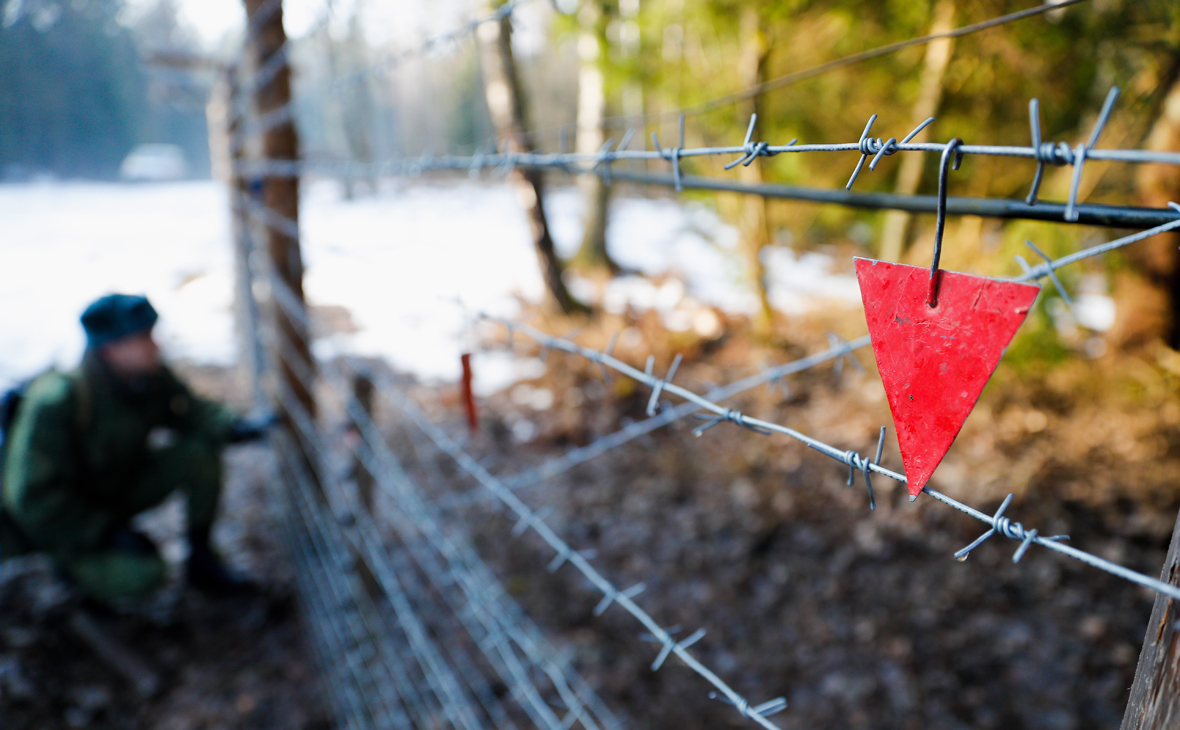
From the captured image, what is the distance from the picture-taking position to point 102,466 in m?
2.94

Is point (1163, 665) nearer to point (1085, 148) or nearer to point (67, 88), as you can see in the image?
point (1085, 148)

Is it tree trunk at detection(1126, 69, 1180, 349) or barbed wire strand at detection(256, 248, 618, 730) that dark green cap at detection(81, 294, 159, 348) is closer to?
barbed wire strand at detection(256, 248, 618, 730)

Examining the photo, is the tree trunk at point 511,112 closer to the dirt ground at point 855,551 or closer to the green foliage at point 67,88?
the dirt ground at point 855,551

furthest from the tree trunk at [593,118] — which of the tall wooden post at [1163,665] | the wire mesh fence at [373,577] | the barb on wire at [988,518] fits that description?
the tall wooden post at [1163,665]

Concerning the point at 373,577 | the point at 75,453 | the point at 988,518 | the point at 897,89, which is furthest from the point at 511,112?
the point at 988,518

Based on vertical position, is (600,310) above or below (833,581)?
above

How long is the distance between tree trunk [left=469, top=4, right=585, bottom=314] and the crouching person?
12.1 ft

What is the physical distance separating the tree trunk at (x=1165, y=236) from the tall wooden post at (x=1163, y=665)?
462 centimetres

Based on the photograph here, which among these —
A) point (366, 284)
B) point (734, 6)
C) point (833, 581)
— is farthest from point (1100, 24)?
point (366, 284)

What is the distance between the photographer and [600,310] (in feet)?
24.0

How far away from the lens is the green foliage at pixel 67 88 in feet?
32.7

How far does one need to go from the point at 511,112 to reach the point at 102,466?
4668 mm

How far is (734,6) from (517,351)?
11.8 ft

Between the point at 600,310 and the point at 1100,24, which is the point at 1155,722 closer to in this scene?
the point at 1100,24
